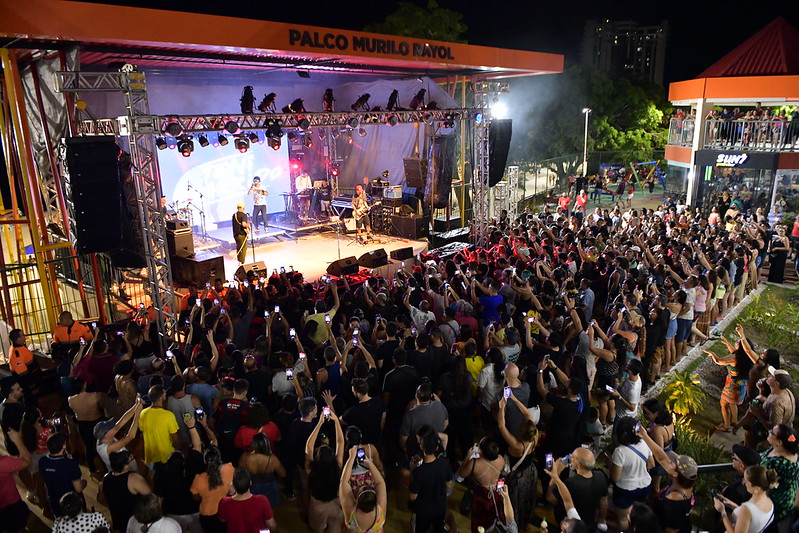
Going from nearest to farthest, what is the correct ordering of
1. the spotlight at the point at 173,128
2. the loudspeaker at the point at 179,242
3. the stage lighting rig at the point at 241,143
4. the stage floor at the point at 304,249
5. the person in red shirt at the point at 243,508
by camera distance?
the person in red shirt at the point at 243,508, the spotlight at the point at 173,128, the stage lighting rig at the point at 241,143, the loudspeaker at the point at 179,242, the stage floor at the point at 304,249

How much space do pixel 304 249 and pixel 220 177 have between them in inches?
137

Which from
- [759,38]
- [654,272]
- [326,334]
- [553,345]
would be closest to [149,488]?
[326,334]

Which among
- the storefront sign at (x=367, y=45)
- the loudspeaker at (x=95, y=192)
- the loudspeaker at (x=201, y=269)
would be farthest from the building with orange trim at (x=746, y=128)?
the loudspeaker at (x=95, y=192)

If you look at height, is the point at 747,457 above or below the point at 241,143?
below

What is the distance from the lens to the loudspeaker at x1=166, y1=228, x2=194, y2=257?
12641 mm

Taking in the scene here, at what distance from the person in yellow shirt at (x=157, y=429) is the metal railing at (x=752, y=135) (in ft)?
61.6

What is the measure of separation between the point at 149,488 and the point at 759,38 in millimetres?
23242

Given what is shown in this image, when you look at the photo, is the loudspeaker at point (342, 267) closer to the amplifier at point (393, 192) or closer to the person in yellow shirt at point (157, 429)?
the amplifier at point (393, 192)

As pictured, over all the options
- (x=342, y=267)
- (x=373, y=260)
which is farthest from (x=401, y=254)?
(x=342, y=267)

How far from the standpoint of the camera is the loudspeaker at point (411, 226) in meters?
16.5

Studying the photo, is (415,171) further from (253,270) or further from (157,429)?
(157,429)

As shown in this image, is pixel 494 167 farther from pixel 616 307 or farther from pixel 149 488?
pixel 149 488

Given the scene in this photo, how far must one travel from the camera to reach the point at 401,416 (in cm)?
565

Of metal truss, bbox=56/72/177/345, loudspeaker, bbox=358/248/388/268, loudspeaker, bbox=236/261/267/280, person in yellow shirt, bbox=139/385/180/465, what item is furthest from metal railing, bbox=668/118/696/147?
person in yellow shirt, bbox=139/385/180/465
